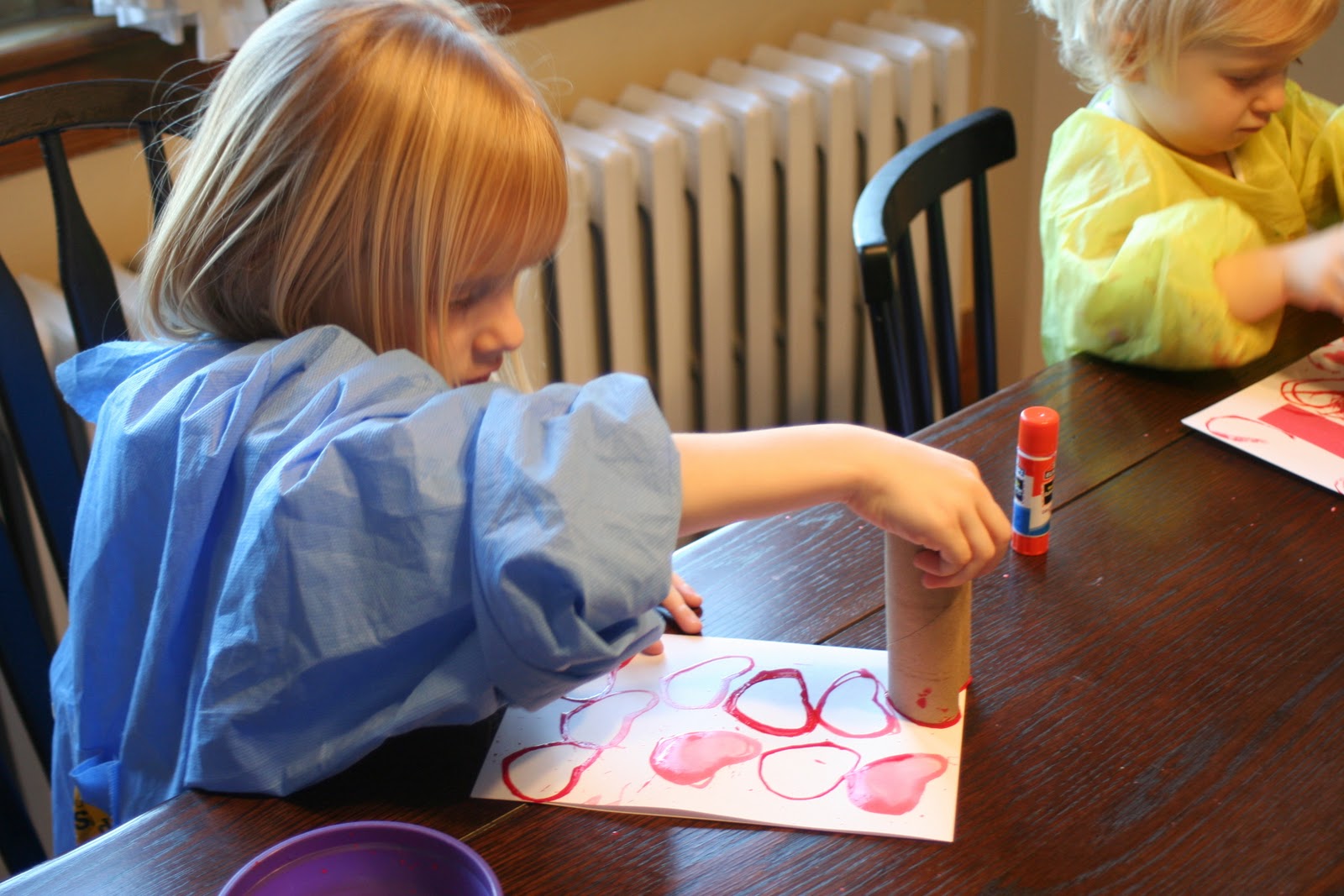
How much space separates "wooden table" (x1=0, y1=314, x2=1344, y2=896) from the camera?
0.64 metres

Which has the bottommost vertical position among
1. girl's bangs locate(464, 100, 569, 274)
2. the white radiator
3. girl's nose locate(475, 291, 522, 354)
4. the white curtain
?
the white radiator

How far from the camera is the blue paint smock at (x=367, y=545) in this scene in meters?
0.64

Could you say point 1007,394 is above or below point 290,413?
below

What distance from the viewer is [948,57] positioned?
6.25 feet

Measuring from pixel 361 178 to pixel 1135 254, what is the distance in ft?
2.18

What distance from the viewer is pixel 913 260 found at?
1243 mm

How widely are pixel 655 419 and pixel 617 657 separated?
0.13 m

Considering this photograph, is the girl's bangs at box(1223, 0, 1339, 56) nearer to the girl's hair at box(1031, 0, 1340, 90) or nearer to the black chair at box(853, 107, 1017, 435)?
the girl's hair at box(1031, 0, 1340, 90)

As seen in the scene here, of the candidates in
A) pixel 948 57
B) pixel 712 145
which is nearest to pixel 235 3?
pixel 712 145

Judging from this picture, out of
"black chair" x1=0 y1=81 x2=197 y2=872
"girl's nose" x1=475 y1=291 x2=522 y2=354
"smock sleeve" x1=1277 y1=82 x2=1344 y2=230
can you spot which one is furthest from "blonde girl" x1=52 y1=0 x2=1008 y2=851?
"smock sleeve" x1=1277 y1=82 x2=1344 y2=230

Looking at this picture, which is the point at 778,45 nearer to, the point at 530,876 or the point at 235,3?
the point at 235,3

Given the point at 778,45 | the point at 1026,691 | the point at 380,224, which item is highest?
the point at 380,224

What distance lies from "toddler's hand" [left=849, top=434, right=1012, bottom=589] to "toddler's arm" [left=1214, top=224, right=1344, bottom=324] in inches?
19.0

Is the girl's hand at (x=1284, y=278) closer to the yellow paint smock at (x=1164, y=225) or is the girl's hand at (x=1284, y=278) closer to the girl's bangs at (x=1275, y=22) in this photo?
the yellow paint smock at (x=1164, y=225)
